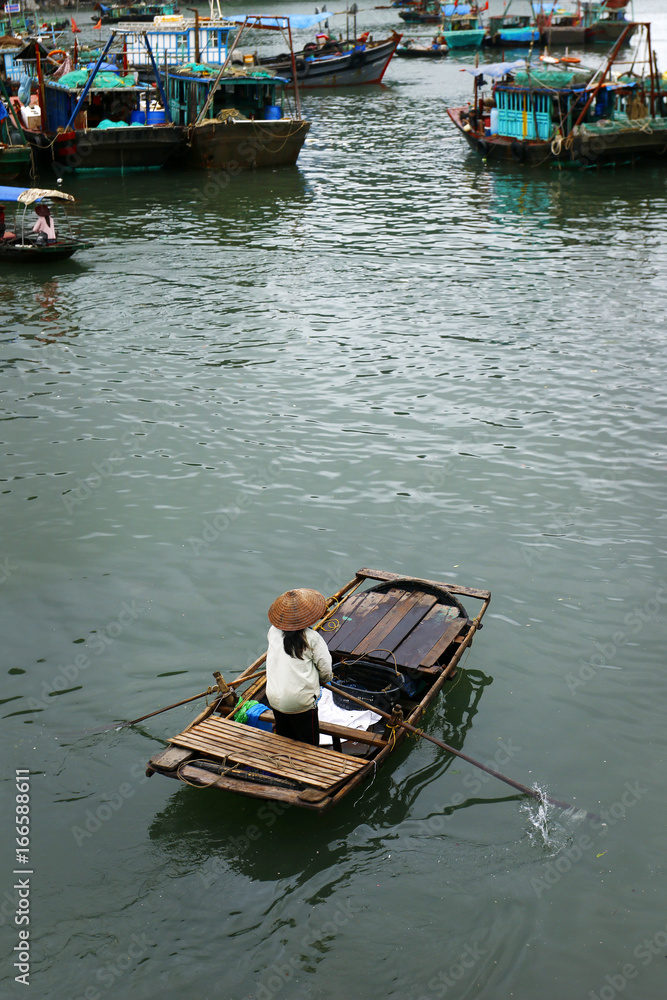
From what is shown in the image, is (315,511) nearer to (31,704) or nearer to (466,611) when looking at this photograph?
(466,611)

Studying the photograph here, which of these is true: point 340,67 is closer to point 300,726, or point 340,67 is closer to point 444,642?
point 444,642

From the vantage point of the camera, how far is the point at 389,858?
20.6 ft

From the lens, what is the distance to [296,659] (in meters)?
6.41

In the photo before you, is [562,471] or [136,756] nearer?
[136,756]

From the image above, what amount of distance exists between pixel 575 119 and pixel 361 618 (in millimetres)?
26275

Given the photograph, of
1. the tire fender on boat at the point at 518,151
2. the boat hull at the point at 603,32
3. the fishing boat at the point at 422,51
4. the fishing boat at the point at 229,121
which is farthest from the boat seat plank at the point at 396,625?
the boat hull at the point at 603,32

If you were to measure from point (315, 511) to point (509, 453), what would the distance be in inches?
117

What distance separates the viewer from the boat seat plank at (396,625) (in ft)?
25.1

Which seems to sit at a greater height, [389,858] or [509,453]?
[509,453]

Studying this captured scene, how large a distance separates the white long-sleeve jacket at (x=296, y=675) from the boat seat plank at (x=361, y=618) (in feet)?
3.71

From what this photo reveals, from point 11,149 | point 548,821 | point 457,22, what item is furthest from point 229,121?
point 457,22

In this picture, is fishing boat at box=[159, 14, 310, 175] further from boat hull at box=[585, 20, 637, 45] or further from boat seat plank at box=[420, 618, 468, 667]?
boat hull at box=[585, 20, 637, 45]

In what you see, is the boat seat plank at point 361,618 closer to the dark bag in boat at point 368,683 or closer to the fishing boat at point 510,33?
the dark bag in boat at point 368,683

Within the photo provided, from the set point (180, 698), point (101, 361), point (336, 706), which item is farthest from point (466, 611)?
point (101, 361)
